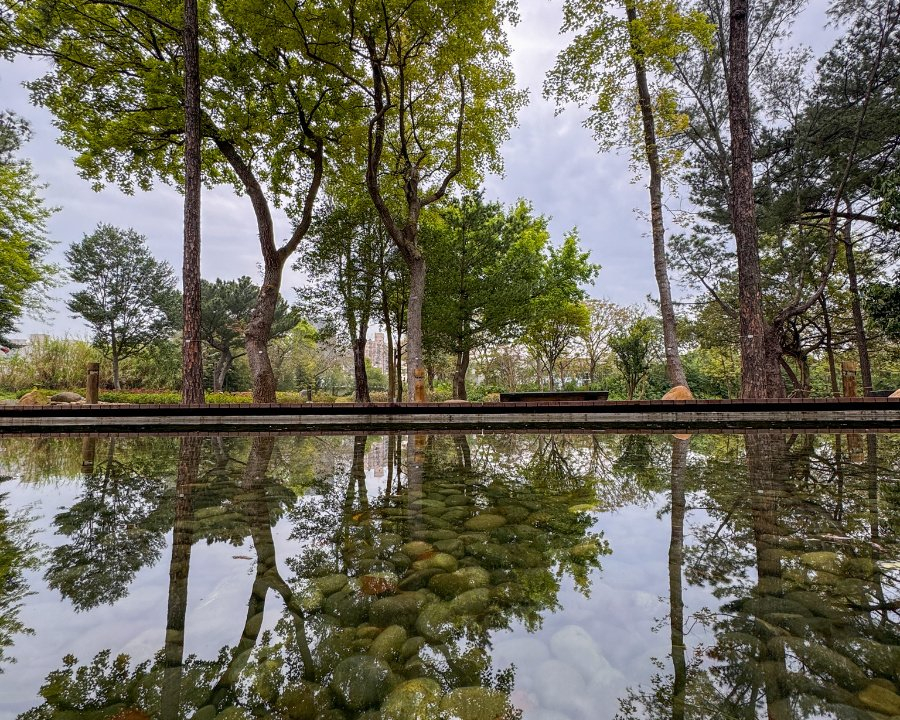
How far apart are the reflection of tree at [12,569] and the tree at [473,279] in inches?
544

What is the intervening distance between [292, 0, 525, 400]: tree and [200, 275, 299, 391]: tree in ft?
60.3

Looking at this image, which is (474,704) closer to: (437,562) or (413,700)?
(413,700)

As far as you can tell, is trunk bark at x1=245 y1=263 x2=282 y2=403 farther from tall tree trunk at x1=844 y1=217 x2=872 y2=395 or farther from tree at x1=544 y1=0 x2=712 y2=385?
tall tree trunk at x1=844 y1=217 x2=872 y2=395

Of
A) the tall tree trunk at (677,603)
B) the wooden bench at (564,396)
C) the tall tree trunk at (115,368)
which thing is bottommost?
the tall tree trunk at (677,603)

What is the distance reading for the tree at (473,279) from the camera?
51.7 ft

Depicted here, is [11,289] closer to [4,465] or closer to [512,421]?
[4,465]

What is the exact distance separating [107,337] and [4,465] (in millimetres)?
28336

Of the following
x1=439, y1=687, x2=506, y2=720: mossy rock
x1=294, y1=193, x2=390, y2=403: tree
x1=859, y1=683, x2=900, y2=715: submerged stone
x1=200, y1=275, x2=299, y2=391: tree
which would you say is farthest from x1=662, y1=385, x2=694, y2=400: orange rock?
x1=200, y1=275, x2=299, y2=391: tree

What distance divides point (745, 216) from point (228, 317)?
29.0 metres

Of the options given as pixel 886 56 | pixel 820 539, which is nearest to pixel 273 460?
pixel 820 539

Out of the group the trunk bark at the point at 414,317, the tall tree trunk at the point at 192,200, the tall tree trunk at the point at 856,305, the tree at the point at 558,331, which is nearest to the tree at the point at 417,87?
the trunk bark at the point at 414,317

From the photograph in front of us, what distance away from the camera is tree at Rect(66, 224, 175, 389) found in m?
25.2

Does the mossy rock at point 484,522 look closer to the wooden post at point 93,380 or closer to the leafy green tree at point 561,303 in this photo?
the wooden post at point 93,380

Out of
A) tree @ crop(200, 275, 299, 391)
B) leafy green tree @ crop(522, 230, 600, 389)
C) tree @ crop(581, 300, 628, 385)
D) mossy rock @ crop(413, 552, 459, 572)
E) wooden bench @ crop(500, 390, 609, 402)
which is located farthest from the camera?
tree @ crop(200, 275, 299, 391)
